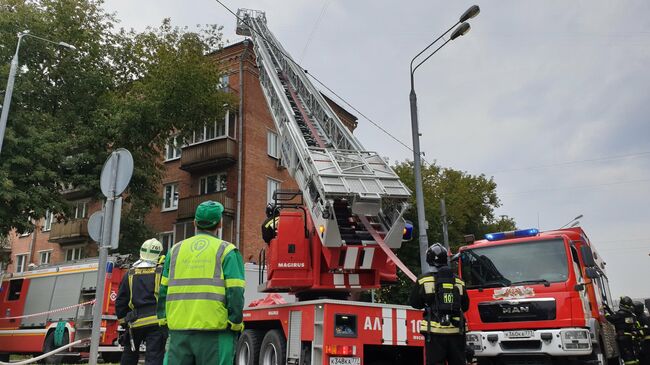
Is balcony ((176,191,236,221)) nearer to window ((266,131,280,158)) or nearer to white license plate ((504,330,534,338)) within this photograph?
window ((266,131,280,158))

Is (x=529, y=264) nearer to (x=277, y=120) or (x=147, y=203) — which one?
(x=277, y=120)

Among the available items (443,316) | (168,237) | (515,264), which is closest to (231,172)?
(168,237)

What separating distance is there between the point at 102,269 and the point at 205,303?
7.29 feet

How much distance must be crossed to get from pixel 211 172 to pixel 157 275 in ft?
69.8

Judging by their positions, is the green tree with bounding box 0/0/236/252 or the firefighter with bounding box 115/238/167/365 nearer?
the firefighter with bounding box 115/238/167/365

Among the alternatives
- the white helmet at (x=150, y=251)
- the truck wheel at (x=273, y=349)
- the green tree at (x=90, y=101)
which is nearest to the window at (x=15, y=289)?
the green tree at (x=90, y=101)

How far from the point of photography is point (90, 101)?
22141mm

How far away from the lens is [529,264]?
876cm

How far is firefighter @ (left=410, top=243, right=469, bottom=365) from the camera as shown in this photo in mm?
6078

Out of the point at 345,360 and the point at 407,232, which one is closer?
the point at 345,360

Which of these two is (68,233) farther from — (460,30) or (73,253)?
(460,30)

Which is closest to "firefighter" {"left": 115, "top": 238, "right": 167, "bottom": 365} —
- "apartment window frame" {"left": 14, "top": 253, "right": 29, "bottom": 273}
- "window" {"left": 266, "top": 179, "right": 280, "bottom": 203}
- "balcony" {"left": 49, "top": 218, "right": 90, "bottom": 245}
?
"window" {"left": 266, "top": 179, "right": 280, "bottom": 203}

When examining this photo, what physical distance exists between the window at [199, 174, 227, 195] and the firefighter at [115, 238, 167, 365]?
65.8ft

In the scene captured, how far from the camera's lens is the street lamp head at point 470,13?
12752mm
